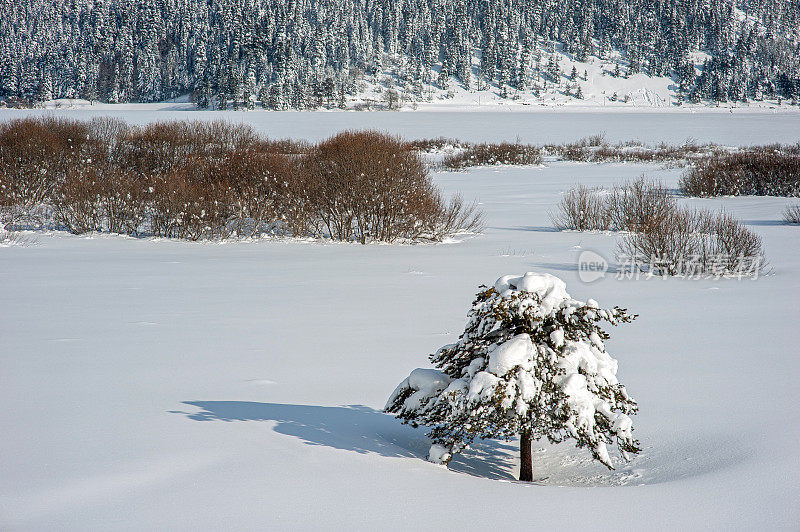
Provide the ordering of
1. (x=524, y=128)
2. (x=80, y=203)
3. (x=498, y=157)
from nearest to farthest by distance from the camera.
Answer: (x=80, y=203) < (x=498, y=157) < (x=524, y=128)

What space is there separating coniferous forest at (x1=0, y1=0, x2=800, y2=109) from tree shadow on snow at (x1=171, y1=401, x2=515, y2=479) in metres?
105

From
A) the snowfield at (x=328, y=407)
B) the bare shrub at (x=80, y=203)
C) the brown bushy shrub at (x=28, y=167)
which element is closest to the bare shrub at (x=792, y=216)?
the snowfield at (x=328, y=407)

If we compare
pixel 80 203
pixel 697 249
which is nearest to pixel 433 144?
pixel 80 203

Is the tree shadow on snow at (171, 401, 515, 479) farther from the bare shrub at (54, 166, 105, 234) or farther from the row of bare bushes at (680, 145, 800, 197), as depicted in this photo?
the row of bare bushes at (680, 145, 800, 197)

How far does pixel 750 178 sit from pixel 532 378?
23.1 meters

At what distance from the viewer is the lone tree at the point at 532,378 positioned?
304cm

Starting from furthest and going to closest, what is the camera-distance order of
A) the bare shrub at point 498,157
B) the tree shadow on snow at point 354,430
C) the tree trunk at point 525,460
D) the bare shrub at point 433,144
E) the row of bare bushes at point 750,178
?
the bare shrub at point 433,144 → the bare shrub at point 498,157 → the row of bare bushes at point 750,178 → the tree shadow on snow at point 354,430 → the tree trunk at point 525,460

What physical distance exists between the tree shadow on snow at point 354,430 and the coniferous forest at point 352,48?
105m

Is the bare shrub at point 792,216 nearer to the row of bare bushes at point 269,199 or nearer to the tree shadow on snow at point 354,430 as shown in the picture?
the row of bare bushes at point 269,199

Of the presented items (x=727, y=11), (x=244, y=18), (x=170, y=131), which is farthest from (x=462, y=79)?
(x=170, y=131)

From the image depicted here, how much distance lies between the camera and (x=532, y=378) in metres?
3.04

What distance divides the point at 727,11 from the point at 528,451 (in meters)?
216

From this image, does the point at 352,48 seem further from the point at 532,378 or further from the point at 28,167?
the point at 532,378

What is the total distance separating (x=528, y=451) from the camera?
334 cm
